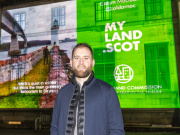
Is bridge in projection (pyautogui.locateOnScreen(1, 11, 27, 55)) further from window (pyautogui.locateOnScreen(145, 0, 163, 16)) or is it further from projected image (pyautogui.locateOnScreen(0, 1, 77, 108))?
window (pyautogui.locateOnScreen(145, 0, 163, 16))

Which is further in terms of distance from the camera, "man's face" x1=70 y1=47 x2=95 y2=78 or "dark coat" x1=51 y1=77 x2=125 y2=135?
"man's face" x1=70 y1=47 x2=95 y2=78

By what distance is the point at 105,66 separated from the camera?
786 centimetres

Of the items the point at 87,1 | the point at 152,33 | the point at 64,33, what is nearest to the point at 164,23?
the point at 152,33

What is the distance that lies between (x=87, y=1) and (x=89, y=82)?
24.9ft

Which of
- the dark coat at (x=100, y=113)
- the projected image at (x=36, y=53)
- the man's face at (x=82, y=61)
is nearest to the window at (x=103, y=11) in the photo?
the projected image at (x=36, y=53)

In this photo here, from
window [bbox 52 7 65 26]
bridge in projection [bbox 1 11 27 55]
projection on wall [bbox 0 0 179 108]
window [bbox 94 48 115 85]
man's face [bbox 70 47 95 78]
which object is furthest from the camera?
bridge in projection [bbox 1 11 27 55]

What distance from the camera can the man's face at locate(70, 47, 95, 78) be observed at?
5.25ft

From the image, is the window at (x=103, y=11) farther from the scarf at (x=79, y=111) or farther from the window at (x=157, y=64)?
the scarf at (x=79, y=111)

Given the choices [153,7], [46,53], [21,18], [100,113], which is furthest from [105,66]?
[100,113]

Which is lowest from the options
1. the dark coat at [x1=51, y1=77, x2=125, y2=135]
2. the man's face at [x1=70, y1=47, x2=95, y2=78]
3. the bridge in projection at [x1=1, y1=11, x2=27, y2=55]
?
the dark coat at [x1=51, y1=77, x2=125, y2=135]

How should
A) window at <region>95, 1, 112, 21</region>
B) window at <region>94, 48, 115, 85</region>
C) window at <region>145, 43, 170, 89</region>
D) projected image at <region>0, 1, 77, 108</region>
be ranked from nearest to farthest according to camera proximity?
Answer: 1. window at <region>145, 43, 170, 89</region>
2. window at <region>94, 48, 115, 85</region>
3. window at <region>95, 1, 112, 21</region>
4. projected image at <region>0, 1, 77, 108</region>

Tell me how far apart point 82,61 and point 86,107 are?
0.41 meters

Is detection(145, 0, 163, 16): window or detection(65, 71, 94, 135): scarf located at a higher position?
detection(145, 0, 163, 16): window

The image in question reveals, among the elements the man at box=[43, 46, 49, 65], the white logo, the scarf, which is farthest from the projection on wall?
the scarf
